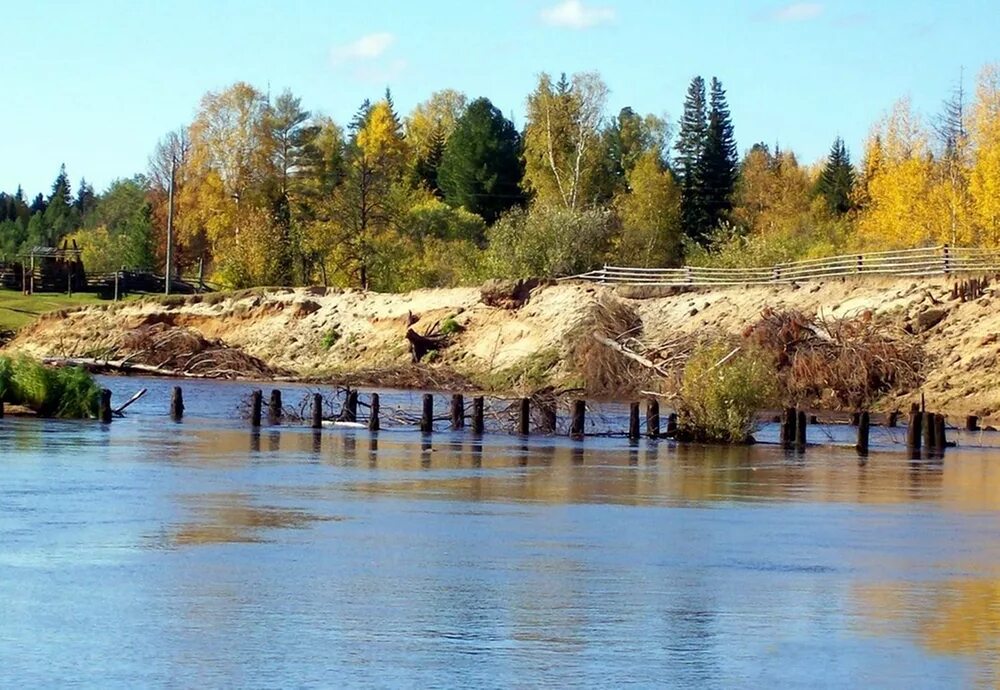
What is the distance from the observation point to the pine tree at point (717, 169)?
124 m

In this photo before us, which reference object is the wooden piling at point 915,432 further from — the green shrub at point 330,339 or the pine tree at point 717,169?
the pine tree at point 717,169

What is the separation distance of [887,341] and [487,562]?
1634 inches

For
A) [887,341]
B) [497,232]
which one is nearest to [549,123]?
[497,232]

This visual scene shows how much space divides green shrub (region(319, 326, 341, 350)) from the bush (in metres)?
40.9

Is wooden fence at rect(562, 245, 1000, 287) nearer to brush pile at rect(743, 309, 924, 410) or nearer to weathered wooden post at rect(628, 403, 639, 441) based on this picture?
brush pile at rect(743, 309, 924, 410)

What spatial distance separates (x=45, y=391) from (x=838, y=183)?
313 ft

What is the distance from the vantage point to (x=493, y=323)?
75375mm

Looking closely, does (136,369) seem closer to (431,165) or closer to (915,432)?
(915,432)

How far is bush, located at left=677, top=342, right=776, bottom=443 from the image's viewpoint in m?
38.1

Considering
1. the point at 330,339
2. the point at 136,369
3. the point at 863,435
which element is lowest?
the point at 863,435

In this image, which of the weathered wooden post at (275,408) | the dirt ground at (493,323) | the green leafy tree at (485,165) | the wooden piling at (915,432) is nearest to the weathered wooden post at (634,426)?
the wooden piling at (915,432)

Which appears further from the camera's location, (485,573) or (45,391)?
(45,391)

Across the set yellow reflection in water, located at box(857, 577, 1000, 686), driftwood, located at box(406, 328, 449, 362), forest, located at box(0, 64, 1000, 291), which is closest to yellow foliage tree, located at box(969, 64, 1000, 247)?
forest, located at box(0, 64, 1000, 291)

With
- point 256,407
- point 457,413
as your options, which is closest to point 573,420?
point 457,413
